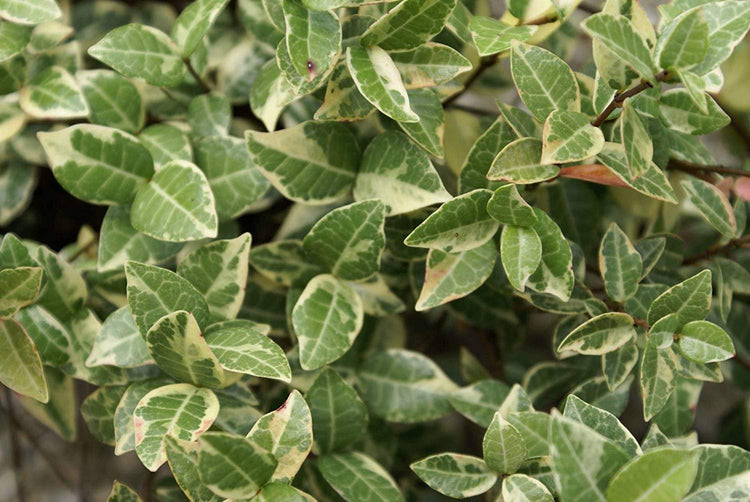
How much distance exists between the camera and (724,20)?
58 centimetres

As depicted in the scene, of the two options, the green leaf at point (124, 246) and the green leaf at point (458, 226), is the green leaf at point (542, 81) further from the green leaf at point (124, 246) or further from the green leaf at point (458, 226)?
the green leaf at point (124, 246)

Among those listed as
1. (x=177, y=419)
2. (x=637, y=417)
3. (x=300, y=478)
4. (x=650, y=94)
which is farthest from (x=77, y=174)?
(x=637, y=417)

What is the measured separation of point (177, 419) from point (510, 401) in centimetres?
31

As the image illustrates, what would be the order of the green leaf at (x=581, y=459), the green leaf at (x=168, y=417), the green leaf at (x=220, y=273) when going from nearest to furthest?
1. the green leaf at (x=581, y=459)
2. the green leaf at (x=168, y=417)
3. the green leaf at (x=220, y=273)

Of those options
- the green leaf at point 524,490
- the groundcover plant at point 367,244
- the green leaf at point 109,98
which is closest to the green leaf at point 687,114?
the groundcover plant at point 367,244

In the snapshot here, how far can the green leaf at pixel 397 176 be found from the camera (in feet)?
2.18

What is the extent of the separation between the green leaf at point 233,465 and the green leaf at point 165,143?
33 centimetres

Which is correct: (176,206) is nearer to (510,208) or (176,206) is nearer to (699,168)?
(510,208)

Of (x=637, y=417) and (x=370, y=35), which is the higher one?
(x=370, y=35)

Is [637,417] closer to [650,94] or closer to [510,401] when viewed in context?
[510,401]

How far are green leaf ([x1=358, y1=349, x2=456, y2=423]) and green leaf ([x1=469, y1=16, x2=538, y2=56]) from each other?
34 centimetres

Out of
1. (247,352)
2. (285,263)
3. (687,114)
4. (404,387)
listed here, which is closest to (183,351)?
(247,352)

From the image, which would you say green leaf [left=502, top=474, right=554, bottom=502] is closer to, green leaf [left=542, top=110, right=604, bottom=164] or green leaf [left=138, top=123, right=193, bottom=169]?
green leaf [left=542, top=110, right=604, bottom=164]

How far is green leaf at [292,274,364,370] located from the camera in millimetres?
647
